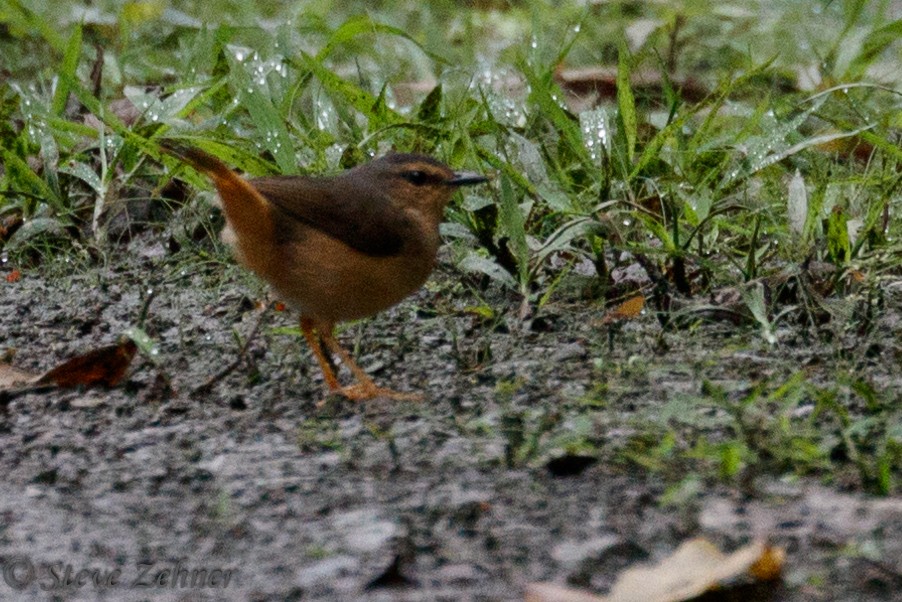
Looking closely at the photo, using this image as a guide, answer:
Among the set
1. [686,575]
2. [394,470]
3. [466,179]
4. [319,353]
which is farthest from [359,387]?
[686,575]

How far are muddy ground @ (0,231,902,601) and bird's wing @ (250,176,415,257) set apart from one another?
369 mm

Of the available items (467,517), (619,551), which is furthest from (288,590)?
(619,551)

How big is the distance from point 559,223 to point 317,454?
5.46 feet

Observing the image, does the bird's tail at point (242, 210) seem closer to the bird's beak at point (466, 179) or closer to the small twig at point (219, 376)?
the small twig at point (219, 376)

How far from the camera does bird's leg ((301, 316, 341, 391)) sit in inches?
165

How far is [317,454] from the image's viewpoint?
11.5 feet

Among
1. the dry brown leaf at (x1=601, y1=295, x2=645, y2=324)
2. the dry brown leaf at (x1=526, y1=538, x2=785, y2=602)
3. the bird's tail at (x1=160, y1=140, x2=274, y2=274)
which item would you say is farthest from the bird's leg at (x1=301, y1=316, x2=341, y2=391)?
the dry brown leaf at (x1=526, y1=538, x2=785, y2=602)

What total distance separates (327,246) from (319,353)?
330 millimetres

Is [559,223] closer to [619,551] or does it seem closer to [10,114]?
[619,551]

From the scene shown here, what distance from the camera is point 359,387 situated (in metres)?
4.03
